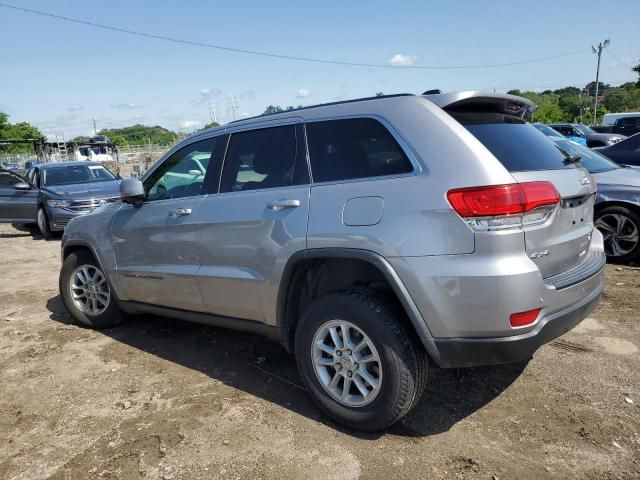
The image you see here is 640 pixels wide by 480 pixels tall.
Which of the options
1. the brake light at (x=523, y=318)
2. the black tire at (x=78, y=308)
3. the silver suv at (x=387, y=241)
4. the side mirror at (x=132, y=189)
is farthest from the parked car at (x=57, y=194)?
the brake light at (x=523, y=318)

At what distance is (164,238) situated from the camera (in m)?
3.96

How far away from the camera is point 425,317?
260 cm

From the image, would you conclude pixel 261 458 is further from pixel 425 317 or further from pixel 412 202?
pixel 412 202

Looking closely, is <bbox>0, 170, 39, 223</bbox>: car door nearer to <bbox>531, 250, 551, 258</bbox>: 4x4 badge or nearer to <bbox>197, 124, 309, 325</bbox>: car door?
<bbox>197, 124, 309, 325</bbox>: car door

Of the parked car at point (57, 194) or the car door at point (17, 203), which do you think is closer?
the parked car at point (57, 194)

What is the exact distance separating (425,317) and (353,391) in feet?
2.38

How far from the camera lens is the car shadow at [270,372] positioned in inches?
123

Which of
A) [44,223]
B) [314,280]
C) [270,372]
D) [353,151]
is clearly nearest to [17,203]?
[44,223]

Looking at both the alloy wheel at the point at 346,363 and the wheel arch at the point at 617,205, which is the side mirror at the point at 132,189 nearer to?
the alloy wheel at the point at 346,363

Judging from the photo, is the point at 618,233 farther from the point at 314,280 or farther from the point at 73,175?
the point at 73,175

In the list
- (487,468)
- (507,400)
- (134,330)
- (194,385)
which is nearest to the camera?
(487,468)

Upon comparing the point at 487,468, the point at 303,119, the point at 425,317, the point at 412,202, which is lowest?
the point at 487,468

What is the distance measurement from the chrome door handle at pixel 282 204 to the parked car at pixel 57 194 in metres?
7.94

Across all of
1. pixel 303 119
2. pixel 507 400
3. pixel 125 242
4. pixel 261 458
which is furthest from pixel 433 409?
pixel 125 242
